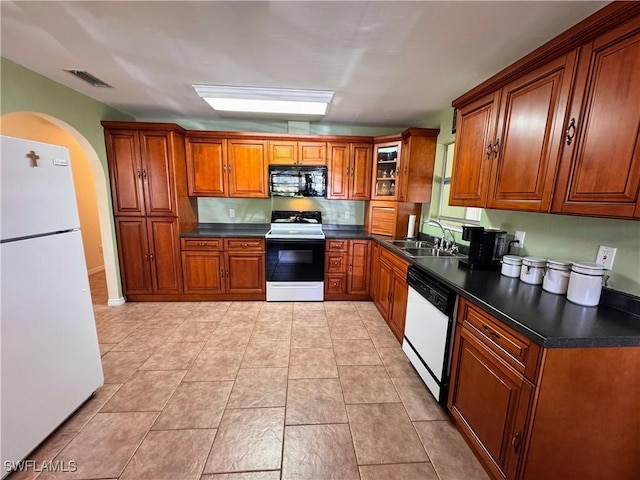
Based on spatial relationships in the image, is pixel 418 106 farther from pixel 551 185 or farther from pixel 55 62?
pixel 55 62

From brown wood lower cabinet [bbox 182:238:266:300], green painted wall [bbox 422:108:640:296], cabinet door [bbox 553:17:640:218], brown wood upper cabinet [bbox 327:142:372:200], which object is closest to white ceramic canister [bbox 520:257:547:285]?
green painted wall [bbox 422:108:640:296]

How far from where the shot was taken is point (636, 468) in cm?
115

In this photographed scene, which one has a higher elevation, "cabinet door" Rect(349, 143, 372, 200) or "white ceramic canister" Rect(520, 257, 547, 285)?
"cabinet door" Rect(349, 143, 372, 200)

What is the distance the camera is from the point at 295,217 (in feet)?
12.5

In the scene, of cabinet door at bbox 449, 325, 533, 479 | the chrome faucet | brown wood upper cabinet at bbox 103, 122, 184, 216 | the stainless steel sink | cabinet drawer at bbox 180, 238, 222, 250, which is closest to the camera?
cabinet door at bbox 449, 325, 533, 479

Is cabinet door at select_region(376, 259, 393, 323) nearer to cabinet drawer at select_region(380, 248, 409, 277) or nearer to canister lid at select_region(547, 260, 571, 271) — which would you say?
cabinet drawer at select_region(380, 248, 409, 277)

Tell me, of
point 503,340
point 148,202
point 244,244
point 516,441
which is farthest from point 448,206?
point 148,202

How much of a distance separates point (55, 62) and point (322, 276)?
3.14m

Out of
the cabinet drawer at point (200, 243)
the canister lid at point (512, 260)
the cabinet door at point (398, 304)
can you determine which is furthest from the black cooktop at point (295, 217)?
the canister lid at point (512, 260)

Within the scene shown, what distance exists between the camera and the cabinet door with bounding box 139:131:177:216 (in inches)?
122

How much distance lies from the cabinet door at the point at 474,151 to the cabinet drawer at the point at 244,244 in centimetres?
225

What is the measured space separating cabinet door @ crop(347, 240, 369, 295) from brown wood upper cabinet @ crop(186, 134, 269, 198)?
1.41 m

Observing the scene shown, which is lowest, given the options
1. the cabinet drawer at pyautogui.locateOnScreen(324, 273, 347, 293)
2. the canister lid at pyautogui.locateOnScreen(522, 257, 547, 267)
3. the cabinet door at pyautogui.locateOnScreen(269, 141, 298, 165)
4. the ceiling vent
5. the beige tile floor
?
the beige tile floor

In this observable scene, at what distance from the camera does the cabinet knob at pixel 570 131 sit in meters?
1.29
